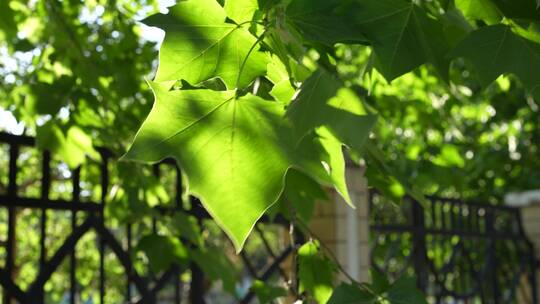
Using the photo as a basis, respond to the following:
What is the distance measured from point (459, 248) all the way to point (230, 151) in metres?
5.01

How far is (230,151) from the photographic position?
1136 millimetres

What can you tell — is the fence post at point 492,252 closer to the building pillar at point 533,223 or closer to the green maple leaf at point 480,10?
the building pillar at point 533,223

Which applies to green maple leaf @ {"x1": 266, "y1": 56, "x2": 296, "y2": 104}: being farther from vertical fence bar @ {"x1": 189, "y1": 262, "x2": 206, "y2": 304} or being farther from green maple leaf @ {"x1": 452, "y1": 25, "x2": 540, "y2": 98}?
vertical fence bar @ {"x1": 189, "y1": 262, "x2": 206, "y2": 304}

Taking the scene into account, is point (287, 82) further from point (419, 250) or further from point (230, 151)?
point (419, 250)

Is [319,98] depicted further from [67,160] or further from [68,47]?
[68,47]

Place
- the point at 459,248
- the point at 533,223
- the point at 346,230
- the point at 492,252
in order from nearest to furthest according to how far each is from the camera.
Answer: the point at 346,230, the point at 459,248, the point at 492,252, the point at 533,223

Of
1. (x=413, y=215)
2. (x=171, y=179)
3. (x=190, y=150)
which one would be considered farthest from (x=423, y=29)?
(x=171, y=179)

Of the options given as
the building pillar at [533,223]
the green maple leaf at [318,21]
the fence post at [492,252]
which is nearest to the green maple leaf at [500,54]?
the green maple leaf at [318,21]

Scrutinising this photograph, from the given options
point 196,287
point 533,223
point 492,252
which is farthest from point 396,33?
point 533,223

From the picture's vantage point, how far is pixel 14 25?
3170 millimetres

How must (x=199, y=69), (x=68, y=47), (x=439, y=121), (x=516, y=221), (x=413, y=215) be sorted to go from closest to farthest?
(x=199, y=69) < (x=68, y=47) < (x=439, y=121) < (x=413, y=215) < (x=516, y=221)

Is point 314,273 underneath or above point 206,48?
underneath

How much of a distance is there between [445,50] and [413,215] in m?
3.79

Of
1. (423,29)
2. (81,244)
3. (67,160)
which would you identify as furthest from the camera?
(81,244)
